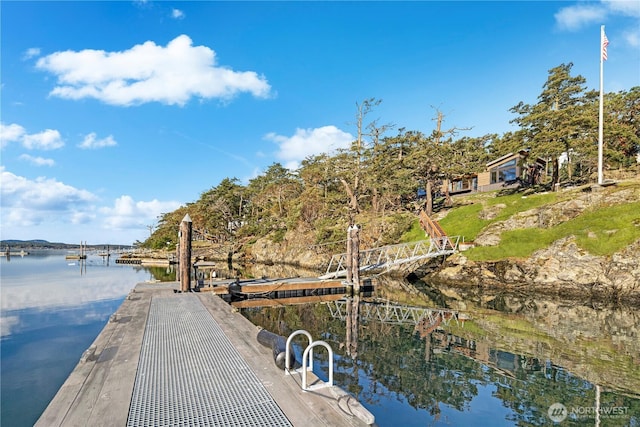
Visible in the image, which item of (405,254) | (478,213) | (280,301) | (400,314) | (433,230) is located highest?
(478,213)

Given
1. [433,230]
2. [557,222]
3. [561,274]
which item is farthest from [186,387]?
[557,222]

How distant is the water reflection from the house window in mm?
26343

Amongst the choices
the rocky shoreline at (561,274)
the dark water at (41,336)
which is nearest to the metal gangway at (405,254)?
the rocky shoreline at (561,274)

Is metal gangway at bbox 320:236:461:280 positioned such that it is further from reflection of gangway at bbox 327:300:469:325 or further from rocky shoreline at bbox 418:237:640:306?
reflection of gangway at bbox 327:300:469:325

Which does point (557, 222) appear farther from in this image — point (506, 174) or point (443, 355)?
point (443, 355)

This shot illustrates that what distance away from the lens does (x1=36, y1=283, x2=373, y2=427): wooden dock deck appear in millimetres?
4305

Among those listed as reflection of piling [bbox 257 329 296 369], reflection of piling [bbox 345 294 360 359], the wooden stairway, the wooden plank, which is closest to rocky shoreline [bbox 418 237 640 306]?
the wooden stairway

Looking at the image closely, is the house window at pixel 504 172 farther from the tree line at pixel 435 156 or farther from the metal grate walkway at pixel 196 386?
the metal grate walkway at pixel 196 386

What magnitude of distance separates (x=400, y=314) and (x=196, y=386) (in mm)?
11265

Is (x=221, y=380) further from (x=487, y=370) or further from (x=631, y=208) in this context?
(x=631, y=208)

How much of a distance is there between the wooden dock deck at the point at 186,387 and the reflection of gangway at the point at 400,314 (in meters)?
7.30

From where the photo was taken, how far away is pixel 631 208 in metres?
20.7

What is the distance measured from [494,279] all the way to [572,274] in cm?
426

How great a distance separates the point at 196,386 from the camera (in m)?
5.33
